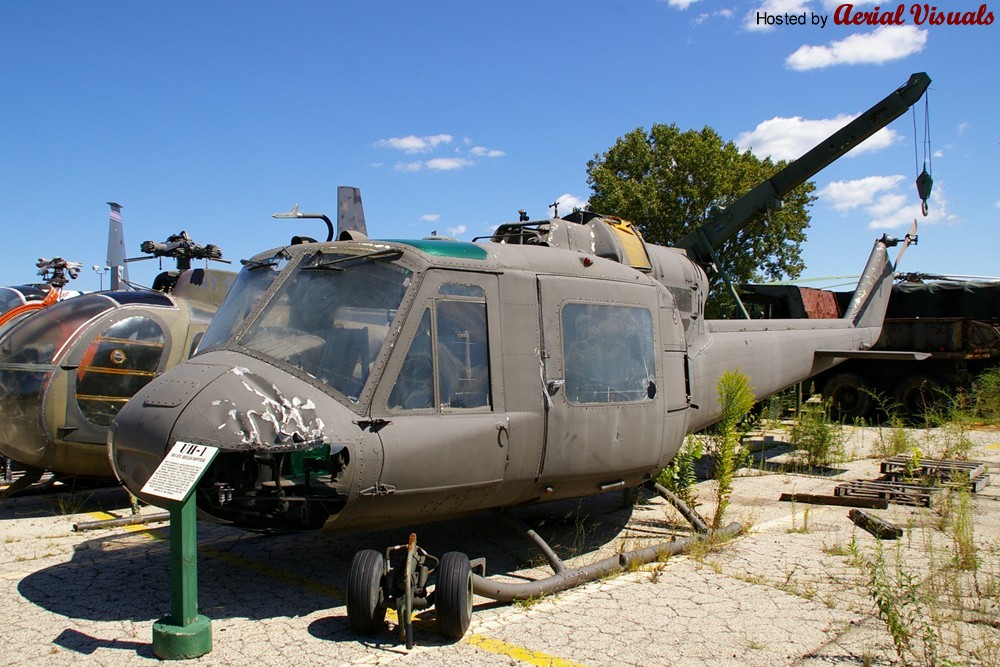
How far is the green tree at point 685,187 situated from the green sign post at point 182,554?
901 inches

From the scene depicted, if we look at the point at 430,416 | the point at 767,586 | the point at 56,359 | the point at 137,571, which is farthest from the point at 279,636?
the point at 56,359

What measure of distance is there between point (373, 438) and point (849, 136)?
11.7m

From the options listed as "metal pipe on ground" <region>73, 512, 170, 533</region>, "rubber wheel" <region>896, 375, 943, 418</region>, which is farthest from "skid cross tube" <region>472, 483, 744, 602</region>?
"rubber wheel" <region>896, 375, 943, 418</region>

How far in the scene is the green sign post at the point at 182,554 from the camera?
146 inches

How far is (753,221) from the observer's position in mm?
14680

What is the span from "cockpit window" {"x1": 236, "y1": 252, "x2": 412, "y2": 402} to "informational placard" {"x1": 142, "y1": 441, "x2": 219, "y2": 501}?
0.80m

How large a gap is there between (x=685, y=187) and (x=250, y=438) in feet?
79.8

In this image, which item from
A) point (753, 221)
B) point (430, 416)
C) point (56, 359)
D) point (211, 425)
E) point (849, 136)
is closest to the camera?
point (211, 425)

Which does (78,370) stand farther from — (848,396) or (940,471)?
(848,396)

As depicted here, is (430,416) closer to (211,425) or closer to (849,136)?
(211,425)

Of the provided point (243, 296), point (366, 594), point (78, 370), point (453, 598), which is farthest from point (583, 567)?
point (78, 370)

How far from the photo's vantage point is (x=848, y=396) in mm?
16141

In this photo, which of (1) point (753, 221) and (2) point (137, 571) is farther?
(1) point (753, 221)

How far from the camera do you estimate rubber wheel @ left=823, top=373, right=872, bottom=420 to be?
15.8 metres
